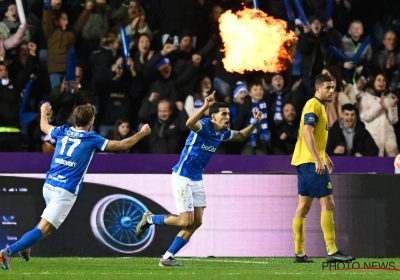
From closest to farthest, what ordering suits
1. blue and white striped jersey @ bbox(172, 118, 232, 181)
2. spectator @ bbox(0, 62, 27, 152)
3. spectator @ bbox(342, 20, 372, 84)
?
blue and white striped jersey @ bbox(172, 118, 232, 181) → spectator @ bbox(0, 62, 27, 152) → spectator @ bbox(342, 20, 372, 84)

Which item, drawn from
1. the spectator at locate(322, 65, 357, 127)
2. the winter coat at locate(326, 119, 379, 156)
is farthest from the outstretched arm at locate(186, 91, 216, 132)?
the spectator at locate(322, 65, 357, 127)

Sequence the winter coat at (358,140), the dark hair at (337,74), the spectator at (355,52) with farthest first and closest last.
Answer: the spectator at (355,52)
the dark hair at (337,74)
the winter coat at (358,140)

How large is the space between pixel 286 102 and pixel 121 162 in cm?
299

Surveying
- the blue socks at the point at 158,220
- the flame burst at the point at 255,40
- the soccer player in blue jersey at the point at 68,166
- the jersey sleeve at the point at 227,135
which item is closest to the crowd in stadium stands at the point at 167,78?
the flame burst at the point at 255,40

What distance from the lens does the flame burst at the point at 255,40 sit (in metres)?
15.8

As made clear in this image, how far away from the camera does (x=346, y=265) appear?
1109 centimetres

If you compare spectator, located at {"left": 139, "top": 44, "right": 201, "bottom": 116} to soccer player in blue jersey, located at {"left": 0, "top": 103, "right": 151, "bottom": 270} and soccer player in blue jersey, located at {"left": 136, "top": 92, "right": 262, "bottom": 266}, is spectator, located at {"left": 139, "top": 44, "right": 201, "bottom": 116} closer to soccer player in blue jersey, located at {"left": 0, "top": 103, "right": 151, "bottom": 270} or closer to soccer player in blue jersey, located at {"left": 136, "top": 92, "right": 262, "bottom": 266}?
soccer player in blue jersey, located at {"left": 136, "top": 92, "right": 262, "bottom": 266}

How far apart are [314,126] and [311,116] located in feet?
0.40

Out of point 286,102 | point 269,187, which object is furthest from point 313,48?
point 269,187

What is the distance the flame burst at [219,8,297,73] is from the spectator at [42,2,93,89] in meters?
2.62

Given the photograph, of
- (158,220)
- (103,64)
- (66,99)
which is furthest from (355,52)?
(158,220)

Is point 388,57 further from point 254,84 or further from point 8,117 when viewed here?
point 8,117

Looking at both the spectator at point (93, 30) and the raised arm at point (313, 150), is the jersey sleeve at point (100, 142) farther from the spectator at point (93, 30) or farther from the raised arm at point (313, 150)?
the spectator at point (93, 30)

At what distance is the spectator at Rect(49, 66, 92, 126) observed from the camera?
1502 centimetres
